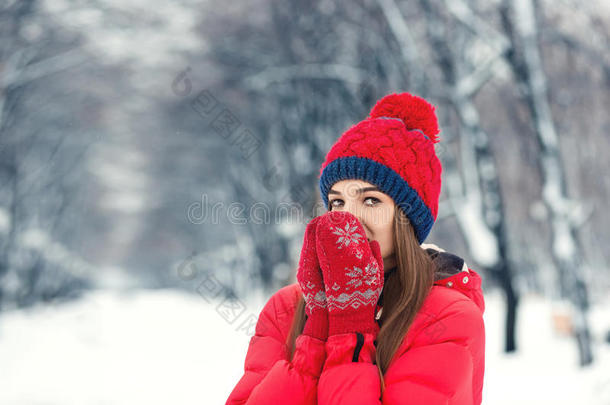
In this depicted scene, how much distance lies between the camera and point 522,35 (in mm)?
7004

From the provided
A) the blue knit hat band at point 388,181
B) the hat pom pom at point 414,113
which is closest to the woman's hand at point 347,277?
the blue knit hat band at point 388,181

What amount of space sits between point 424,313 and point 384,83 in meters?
9.50

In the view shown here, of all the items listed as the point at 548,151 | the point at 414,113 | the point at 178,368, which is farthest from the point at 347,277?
the point at 178,368

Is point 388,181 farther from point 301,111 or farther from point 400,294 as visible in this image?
point 301,111

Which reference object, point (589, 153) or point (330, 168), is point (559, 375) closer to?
point (330, 168)

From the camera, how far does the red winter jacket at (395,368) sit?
155cm

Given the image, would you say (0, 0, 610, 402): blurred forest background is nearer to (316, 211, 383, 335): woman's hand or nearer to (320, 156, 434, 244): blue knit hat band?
(320, 156, 434, 244): blue knit hat band

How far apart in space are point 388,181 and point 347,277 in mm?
A: 425

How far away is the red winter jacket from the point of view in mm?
1548

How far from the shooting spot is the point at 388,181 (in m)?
1.92

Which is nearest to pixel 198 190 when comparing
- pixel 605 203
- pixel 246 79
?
pixel 246 79

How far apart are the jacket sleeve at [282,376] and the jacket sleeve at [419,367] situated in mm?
51

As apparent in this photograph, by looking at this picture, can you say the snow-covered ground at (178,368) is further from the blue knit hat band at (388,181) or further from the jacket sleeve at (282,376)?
the jacket sleeve at (282,376)

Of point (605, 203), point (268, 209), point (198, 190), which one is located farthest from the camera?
point (198, 190)
